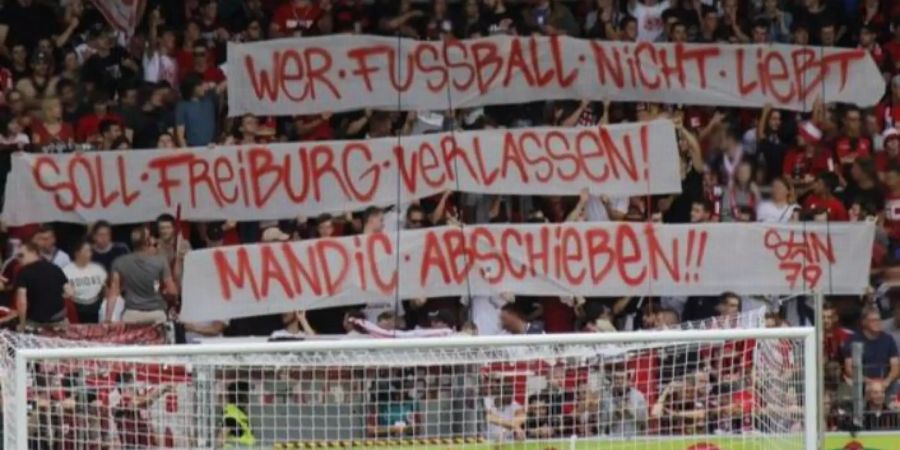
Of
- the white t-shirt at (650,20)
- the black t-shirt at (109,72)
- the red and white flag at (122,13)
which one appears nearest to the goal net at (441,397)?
the black t-shirt at (109,72)

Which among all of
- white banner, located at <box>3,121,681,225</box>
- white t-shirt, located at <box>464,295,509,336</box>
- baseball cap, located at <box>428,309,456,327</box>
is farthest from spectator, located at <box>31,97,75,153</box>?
white t-shirt, located at <box>464,295,509,336</box>

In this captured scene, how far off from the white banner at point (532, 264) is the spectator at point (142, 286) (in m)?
0.19

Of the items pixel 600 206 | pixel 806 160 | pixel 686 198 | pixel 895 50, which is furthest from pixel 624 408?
pixel 895 50

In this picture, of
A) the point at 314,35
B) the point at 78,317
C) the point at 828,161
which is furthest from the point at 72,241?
the point at 828,161

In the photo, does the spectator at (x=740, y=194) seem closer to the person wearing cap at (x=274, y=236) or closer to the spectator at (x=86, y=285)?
the person wearing cap at (x=274, y=236)

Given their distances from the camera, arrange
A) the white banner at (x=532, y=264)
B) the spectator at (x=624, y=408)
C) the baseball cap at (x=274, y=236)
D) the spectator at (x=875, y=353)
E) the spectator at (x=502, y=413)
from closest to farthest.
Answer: the spectator at (x=502, y=413), the spectator at (x=624, y=408), the spectator at (x=875, y=353), the white banner at (x=532, y=264), the baseball cap at (x=274, y=236)

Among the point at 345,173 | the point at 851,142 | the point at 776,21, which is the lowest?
the point at 345,173

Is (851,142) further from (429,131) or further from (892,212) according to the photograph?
(429,131)

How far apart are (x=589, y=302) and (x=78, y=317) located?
3820mm

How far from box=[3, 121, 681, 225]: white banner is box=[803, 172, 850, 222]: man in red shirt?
3.47 ft

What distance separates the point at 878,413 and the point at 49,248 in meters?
6.18

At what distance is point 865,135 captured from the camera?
21.0 m

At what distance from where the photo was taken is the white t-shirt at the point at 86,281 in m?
19.3

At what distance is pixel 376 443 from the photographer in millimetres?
15195
